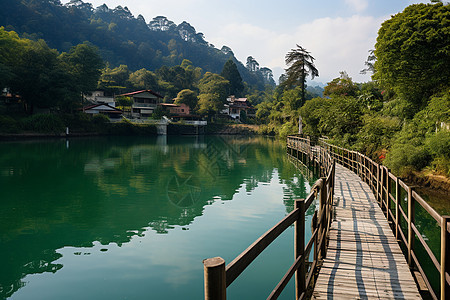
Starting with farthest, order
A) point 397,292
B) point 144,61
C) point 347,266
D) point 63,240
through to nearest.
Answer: point 144,61 → point 63,240 → point 347,266 → point 397,292

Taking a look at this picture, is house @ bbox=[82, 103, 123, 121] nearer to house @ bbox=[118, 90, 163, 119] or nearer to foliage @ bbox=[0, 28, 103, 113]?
foliage @ bbox=[0, 28, 103, 113]

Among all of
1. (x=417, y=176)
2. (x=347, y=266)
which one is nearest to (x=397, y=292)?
(x=347, y=266)

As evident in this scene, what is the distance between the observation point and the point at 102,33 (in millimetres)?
145125

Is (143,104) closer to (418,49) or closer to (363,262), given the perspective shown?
(418,49)

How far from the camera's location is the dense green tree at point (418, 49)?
1830cm

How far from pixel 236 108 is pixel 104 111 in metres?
42.7

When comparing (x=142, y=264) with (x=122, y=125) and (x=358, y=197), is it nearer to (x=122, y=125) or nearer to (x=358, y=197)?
(x=358, y=197)

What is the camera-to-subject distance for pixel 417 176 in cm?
1692

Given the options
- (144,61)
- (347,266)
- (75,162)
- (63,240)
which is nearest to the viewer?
(347,266)

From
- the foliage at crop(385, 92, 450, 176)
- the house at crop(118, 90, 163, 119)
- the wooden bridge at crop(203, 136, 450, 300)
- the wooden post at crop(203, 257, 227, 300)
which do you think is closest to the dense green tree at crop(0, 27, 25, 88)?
the house at crop(118, 90, 163, 119)

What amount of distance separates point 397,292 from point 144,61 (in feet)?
513

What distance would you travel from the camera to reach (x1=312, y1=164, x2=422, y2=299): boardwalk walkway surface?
15.1 feet

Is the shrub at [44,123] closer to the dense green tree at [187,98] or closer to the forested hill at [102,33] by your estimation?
the dense green tree at [187,98]

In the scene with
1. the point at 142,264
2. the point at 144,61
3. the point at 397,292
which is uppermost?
the point at 144,61
